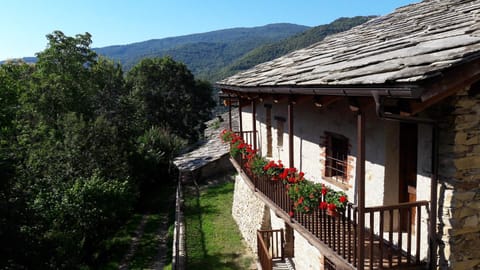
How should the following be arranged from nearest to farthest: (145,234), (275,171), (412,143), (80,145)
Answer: (412,143)
(275,171)
(145,234)
(80,145)

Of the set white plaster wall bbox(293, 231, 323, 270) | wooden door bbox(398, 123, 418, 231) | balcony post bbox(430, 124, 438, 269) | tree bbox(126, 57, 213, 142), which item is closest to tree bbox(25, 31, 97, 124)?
tree bbox(126, 57, 213, 142)

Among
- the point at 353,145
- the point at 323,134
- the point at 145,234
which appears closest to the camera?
the point at 353,145

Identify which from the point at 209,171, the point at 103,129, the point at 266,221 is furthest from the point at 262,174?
the point at 209,171

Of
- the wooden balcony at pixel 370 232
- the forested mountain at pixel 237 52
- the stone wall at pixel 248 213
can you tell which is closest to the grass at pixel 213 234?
the stone wall at pixel 248 213

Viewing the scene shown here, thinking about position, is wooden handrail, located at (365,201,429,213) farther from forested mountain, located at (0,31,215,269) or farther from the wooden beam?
forested mountain, located at (0,31,215,269)

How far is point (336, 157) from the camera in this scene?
25.0ft

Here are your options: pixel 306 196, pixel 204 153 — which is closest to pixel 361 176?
pixel 306 196

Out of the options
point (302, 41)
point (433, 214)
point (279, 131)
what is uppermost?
point (302, 41)

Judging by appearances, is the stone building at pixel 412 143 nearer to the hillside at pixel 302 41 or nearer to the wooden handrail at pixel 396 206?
the wooden handrail at pixel 396 206

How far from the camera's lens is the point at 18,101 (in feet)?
73.5

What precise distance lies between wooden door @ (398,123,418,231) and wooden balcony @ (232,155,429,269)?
19cm

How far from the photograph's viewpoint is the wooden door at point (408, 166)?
555 cm

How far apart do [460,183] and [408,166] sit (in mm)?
1219

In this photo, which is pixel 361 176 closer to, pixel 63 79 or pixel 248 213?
pixel 248 213
